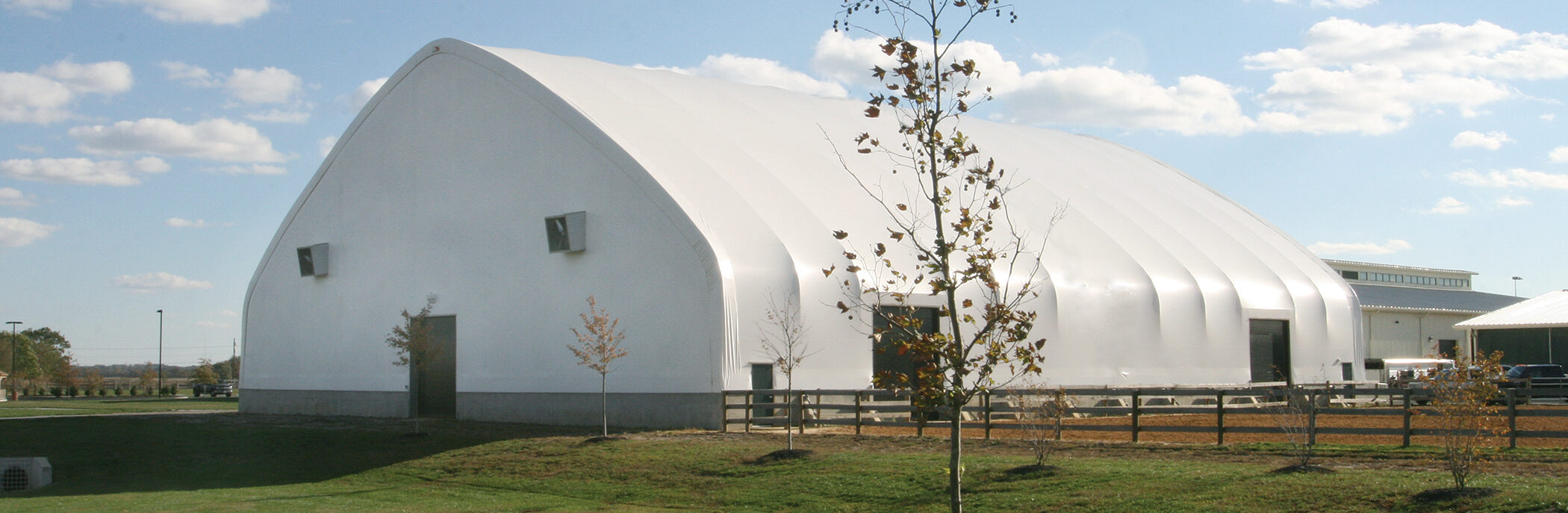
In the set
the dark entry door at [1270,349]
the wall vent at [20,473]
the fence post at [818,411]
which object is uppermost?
the dark entry door at [1270,349]

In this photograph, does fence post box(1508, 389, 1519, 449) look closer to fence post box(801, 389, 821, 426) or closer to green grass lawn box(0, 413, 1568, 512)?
green grass lawn box(0, 413, 1568, 512)

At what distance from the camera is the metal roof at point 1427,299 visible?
6412cm

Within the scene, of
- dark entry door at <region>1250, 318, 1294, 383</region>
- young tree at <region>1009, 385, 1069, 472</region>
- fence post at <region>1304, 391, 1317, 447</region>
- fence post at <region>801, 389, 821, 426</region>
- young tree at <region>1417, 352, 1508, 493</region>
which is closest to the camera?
young tree at <region>1417, 352, 1508, 493</region>

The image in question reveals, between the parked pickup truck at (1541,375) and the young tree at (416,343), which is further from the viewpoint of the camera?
the parked pickup truck at (1541,375)

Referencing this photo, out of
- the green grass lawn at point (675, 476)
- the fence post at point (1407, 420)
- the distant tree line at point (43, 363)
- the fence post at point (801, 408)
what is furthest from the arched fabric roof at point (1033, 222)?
the distant tree line at point (43, 363)

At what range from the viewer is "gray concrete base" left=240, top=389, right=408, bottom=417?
1309 inches

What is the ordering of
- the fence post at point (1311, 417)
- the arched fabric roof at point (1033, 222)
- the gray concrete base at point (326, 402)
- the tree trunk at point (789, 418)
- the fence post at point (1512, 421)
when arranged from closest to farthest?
the fence post at point (1311, 417) → the fence post at point (1512, 421) → the tree trunk at point (789, 418) → the arched fabric roof at point (1033, 222) → the gray concrete base at point (326, 402)

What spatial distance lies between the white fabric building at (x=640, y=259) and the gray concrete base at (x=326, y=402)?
9 cm

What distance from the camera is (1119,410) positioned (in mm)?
21359

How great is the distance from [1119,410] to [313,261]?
25214 millimetres

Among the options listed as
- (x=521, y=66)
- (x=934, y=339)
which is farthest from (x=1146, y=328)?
(x=934, y=339)

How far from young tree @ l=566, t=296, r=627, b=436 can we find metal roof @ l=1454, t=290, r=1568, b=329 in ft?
120

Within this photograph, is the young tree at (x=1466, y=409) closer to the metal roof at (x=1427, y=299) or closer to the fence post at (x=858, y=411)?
the fence post at (x=858, y=411)

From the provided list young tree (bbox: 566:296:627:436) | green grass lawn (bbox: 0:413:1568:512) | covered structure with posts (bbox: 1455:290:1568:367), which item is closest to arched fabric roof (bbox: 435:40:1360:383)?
young tree (bbox: 566:296:627:436)
